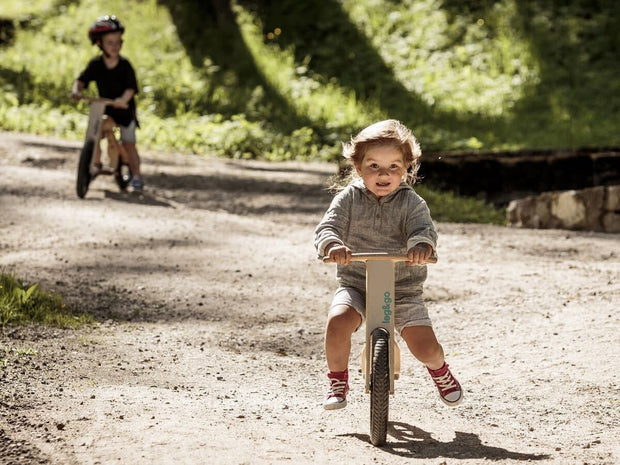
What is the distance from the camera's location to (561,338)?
19.0 ft

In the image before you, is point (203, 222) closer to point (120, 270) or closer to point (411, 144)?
point (120, 270)

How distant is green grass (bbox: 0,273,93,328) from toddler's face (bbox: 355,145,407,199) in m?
2.52

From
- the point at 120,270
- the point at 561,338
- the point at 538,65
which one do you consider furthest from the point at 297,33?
the point at 561,338

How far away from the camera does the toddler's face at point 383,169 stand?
4.24m

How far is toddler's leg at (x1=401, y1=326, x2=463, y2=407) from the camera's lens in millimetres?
4191

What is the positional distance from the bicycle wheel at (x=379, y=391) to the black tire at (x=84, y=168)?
6294 millimetres

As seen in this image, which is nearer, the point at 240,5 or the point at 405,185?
the point at 405,185

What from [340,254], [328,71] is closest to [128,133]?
[340,254]

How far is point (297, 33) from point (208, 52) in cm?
200

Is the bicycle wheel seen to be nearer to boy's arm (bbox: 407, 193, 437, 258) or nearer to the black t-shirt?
boy's arm (bbox: 407, 193, 437, 258)

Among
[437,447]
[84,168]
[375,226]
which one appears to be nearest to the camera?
[437,447]

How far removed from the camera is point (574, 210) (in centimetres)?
1021

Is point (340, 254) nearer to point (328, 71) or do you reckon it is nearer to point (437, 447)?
point (437, 447)

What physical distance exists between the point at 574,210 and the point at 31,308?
20.3 feet
